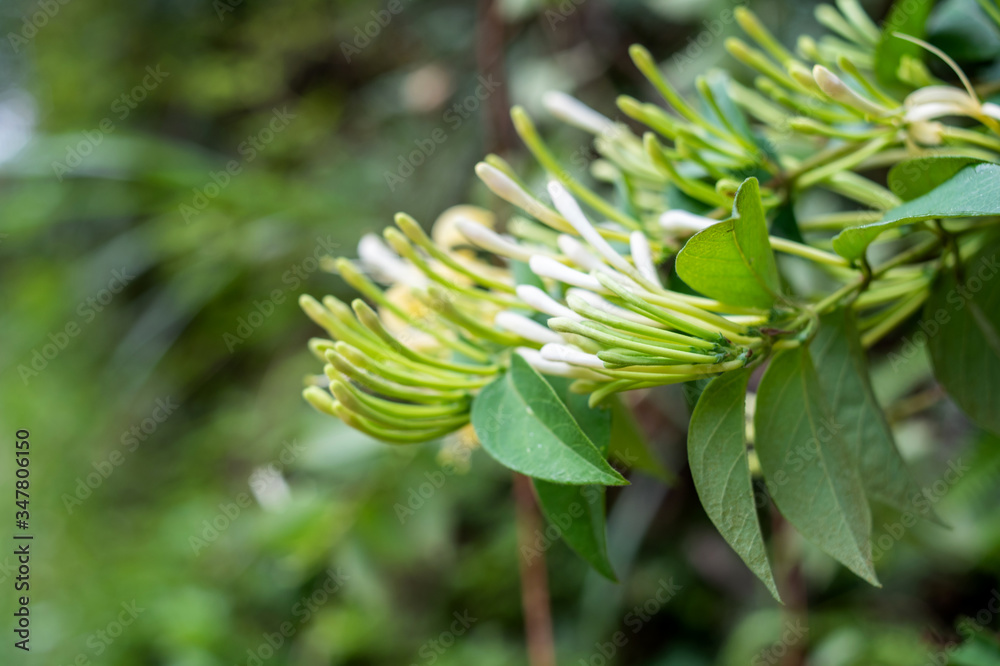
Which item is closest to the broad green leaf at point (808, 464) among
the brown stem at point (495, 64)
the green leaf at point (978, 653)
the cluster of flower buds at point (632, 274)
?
the cluster of flower buds at point (632, 274)

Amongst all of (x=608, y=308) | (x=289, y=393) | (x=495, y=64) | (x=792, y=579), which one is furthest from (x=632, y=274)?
(x=289, y=393)

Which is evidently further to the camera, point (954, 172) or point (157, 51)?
point (157, 51)

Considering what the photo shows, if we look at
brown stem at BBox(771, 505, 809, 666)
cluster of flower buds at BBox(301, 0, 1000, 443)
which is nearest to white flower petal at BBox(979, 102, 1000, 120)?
cluster of flower buds at BBox(301, 0, 1000, 443)

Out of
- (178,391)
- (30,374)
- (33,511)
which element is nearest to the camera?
(33,511)

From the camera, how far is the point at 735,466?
0.22 metres

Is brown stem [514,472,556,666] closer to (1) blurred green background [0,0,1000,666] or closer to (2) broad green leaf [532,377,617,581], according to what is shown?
(1) blurred green background [0,0,1000,666]

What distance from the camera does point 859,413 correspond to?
27 cm

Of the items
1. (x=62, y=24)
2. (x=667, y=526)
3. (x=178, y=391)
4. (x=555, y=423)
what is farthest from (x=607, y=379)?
(x=62, y=24)

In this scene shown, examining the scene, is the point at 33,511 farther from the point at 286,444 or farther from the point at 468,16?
the point at 468,16

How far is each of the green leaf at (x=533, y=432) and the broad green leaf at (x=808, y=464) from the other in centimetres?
6

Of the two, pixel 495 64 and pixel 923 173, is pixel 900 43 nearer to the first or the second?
pixel 923 173

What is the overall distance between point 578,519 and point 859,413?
0.39 ft

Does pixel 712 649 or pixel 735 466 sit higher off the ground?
pixel 735 466

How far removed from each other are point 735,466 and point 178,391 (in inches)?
59.7
